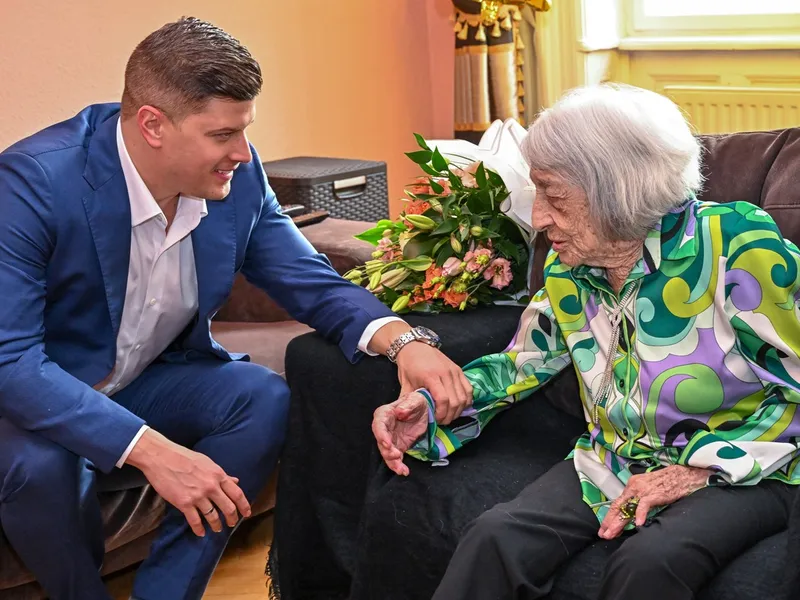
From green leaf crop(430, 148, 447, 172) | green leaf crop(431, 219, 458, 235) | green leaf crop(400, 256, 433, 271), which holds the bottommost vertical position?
green leaf crop(400, 256, 433, 271)

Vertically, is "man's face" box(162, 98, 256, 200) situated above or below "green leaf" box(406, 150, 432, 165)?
above

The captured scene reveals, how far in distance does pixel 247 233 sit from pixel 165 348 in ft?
0.96

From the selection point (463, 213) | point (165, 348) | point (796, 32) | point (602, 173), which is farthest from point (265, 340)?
point (796, 32)

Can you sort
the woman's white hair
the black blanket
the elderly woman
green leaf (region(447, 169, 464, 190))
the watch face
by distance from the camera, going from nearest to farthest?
the elderly woman < the woman's white hair < the black blanket < the watch face < green leaf (region(447, 169, 464, 190))

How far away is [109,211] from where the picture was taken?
1995mm

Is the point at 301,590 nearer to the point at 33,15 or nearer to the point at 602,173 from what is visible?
the point at 602,173

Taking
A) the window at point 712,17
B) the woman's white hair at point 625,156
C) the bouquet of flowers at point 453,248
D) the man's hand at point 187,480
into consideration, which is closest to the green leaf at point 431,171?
the bouquet of flowers at point 453,248

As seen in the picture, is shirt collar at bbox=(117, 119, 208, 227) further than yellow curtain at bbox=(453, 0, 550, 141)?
No

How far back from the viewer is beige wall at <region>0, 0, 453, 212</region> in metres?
3.10

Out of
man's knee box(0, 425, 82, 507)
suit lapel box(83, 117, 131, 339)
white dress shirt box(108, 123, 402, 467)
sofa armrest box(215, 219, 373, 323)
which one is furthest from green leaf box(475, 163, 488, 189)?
man's knee box(0, 425, 82, 507)

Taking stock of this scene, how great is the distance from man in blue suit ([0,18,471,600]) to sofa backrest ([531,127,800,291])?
0.59 m

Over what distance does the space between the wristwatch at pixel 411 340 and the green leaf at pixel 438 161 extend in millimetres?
400

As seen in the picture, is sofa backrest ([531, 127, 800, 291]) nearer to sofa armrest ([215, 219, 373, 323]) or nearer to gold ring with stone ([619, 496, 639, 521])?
gold ring with stone ([619, 496, 639, 521])

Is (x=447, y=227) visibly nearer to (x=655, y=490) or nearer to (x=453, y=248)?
(x=453, y=248)
